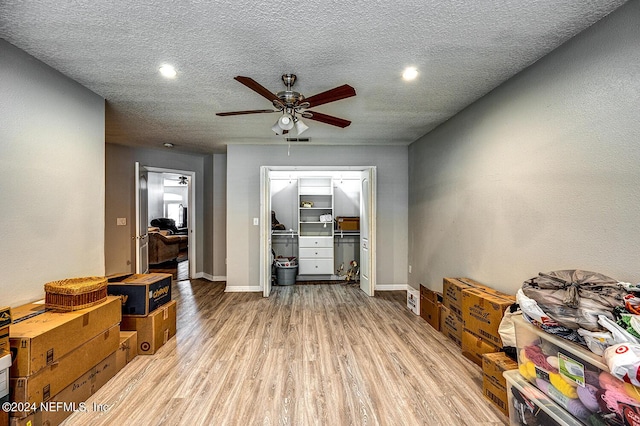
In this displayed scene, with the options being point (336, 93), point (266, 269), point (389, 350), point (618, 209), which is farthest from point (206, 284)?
point (618, 209)

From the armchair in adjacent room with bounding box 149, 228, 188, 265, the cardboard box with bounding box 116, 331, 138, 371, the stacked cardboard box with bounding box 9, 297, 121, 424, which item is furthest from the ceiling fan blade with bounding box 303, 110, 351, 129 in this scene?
the armchair in adjacent room with bounding box 149, 228, 188, 265

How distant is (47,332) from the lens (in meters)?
1.69

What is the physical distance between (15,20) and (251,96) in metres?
1.59

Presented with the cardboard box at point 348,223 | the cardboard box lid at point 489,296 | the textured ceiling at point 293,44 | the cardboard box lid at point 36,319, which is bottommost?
the cardboard box lid at point 489,296

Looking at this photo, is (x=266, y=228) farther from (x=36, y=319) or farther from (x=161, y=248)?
(x=161, y=248)

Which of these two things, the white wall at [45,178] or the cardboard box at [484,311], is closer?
the white wall at [45,178]

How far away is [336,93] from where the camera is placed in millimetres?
2092

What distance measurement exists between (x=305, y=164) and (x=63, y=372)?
3.81m

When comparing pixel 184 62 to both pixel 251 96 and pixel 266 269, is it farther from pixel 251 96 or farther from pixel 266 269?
pixel 266 269

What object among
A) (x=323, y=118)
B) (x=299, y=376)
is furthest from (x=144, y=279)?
(x=323, y=118)

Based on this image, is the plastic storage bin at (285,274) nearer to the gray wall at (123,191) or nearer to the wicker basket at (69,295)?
the gray wall at (123,191)

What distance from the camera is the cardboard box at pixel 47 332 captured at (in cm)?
159

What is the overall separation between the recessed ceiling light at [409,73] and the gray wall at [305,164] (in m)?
2.41

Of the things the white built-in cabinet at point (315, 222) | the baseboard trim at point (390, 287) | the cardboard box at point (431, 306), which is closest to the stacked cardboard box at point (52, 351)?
the cardboard box at point (431, 306)
